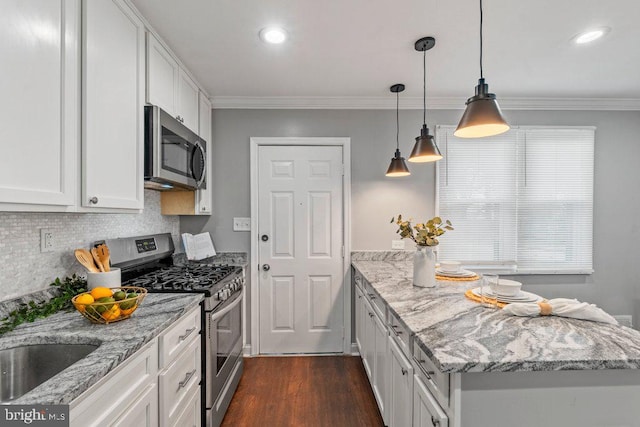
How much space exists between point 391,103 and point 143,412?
2.88 meters

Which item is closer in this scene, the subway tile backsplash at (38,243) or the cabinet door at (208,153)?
the subway tile backsplash at (38,243)

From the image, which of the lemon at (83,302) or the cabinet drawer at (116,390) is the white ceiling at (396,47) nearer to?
the lemon at (83,302)

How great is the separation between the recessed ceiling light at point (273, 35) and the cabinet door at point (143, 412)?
190 centimetres

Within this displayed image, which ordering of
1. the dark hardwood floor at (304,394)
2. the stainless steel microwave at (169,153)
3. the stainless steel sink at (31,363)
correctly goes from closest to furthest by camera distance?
the stainless steel sink at (31,363)
the stainless steel microwave at (169,153)
the dark hardwood floor at (304,394)

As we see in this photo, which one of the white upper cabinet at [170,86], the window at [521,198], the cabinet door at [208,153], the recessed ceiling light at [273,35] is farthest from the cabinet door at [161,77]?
the window at [521,198]

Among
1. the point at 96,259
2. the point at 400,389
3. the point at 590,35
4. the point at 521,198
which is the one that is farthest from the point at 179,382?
the point at 521,198

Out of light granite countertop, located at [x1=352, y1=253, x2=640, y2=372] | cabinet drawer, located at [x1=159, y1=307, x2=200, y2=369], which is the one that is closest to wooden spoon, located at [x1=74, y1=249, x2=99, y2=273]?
cabinet drawer, located at [x1=159, y1=307, x2=200, y2=369]

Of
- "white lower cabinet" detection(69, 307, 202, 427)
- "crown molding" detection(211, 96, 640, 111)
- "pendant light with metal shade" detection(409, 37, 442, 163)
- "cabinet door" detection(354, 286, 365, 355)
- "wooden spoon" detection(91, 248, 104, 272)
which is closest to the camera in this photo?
"white lower cabinet" detection(69, 307, 202, 427)

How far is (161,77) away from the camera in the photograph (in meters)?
1.92

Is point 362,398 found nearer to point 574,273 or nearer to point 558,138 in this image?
point 574,273

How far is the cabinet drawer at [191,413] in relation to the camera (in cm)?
149

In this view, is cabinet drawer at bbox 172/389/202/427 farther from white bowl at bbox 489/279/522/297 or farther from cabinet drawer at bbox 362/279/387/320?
white bowl at bbox 489/279/522/297

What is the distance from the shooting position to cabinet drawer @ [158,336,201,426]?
132 cm

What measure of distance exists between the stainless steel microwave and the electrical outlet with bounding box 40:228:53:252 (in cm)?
51
